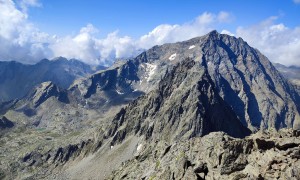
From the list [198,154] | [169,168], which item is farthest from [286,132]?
[169,168]

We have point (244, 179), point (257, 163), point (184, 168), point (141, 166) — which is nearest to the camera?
point (244, 179)

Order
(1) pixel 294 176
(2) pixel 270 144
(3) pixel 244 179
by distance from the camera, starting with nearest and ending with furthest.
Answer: (1) pixel 294 176, (3) pixel 244 179, (2) pixel 270 144

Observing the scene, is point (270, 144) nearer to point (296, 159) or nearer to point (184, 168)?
point (296, 159)

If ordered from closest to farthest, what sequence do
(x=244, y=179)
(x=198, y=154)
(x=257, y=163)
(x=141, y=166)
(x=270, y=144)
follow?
(x=244, y=179), (x=257, y=163), (x=270, y=144), (x=198, y=154), (x=141, y=166)

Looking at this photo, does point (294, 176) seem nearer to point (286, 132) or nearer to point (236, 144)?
point (236, 144)

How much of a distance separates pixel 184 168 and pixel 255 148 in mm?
18038

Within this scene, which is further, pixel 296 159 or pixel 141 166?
pixel 141 166

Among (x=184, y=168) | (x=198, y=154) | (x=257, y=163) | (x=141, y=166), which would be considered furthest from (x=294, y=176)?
(x=141, y=166)

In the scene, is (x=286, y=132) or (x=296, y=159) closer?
(x=296, y=159)

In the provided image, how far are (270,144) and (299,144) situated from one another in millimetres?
7655

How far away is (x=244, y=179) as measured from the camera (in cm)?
7269

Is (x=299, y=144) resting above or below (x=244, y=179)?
above

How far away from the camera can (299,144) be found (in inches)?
3118

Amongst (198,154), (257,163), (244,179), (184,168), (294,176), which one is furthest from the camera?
(198,154)
